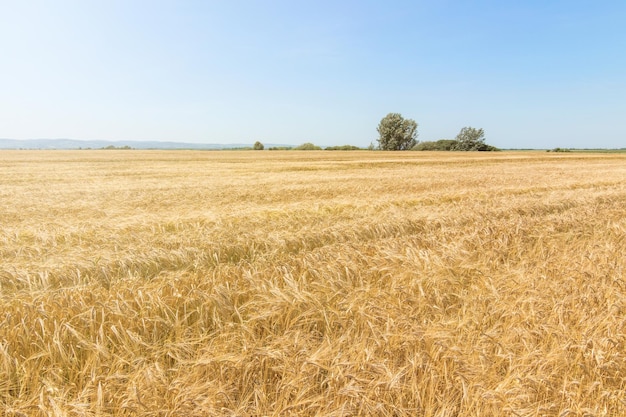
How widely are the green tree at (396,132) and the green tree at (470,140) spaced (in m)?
15.0

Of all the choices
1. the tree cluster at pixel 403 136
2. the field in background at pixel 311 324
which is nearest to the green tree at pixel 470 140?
the tree cluster at pixel 403 136

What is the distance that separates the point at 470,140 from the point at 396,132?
937 inches

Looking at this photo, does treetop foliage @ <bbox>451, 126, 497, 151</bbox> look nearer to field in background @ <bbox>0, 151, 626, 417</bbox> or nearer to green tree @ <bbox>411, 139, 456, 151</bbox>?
green tree @ <bbox>411, 139, 456, 151</bbox>

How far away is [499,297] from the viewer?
2.96m

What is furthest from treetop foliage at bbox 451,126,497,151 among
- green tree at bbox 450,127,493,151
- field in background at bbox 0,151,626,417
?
field in background at bbox 0,151,626,417

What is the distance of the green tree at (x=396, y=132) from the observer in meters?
90.8

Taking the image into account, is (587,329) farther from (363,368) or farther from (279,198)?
(279,198)

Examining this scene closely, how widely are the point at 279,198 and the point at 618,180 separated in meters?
14.9

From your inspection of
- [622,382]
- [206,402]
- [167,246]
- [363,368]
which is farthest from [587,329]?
[167,246]

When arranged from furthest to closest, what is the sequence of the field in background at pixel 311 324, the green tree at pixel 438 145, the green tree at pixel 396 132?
the green tree at pixel 438 145, the green tree at pixel 396 132, the field in background at pixel 311 324

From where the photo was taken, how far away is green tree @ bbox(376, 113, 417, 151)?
298 feet

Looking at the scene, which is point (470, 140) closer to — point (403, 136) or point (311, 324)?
point (403, 136)

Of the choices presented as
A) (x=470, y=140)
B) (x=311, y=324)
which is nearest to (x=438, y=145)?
(x=470, y=140)

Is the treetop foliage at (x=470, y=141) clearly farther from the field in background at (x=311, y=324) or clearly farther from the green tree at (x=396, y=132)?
the field in background at (x=311, y=324)
